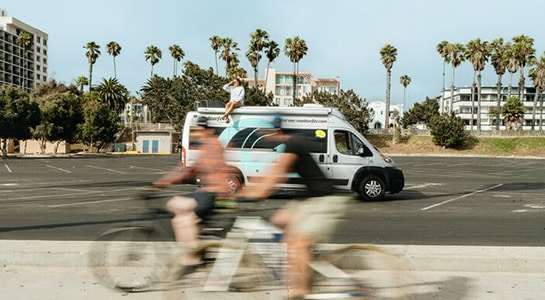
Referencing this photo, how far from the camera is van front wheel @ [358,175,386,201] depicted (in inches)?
535

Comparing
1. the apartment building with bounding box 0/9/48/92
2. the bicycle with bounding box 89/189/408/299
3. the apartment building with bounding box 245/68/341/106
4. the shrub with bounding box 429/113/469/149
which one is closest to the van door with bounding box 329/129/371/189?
the bicycle with bounding box 89/189/408/299

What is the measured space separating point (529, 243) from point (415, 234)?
175 centimetres

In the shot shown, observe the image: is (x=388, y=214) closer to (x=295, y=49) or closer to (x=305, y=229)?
(x=305, y=229)

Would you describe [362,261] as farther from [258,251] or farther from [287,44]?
[287,44]

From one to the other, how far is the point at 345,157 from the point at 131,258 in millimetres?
9275

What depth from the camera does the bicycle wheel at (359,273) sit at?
4.38 metres

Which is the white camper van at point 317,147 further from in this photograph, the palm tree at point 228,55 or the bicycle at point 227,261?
the palm tree at point 228,55

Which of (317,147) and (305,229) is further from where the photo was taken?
(317,147)

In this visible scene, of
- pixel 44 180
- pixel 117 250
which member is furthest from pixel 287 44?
pixel 117 250

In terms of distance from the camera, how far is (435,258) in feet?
19.8

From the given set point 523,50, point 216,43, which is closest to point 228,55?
point 216,43

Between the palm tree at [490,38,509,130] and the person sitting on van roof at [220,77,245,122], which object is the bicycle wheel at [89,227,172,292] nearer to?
the person sitting on van roof at [220,77,245,122]

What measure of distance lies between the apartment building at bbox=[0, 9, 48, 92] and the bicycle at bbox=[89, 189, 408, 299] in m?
123

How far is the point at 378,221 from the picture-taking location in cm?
1027
